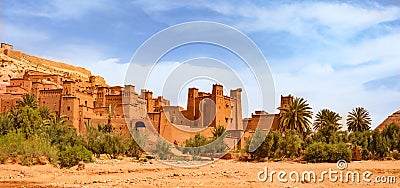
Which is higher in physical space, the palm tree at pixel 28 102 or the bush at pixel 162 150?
the palm tree at pixel 28 102

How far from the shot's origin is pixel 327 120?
132 ft

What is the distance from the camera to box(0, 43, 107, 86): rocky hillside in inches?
2578

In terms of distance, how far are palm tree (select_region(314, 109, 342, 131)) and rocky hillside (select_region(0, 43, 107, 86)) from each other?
116 feet

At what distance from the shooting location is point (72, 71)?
89250 mm

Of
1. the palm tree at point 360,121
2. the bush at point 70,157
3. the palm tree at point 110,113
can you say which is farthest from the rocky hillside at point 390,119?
the bush at point 70,157

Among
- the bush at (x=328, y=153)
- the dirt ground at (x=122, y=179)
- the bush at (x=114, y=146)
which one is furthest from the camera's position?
the bush at (x=114, y=146)

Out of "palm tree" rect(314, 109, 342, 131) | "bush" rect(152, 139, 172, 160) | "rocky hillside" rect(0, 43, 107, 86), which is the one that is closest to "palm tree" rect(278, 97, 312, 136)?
"palm tree" rect(314, 109, 342, 131)

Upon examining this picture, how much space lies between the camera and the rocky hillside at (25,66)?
65.5 meters

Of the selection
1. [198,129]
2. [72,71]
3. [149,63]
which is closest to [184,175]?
[149,63]

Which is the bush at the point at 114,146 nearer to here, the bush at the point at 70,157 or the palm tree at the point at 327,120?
the bush at the point at 70,157

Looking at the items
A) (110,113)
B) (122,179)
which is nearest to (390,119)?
A: (110,113)

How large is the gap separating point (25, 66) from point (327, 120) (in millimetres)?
51218

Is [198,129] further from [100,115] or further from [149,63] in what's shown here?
[149,63]

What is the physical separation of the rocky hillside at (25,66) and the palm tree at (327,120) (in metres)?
35.3
